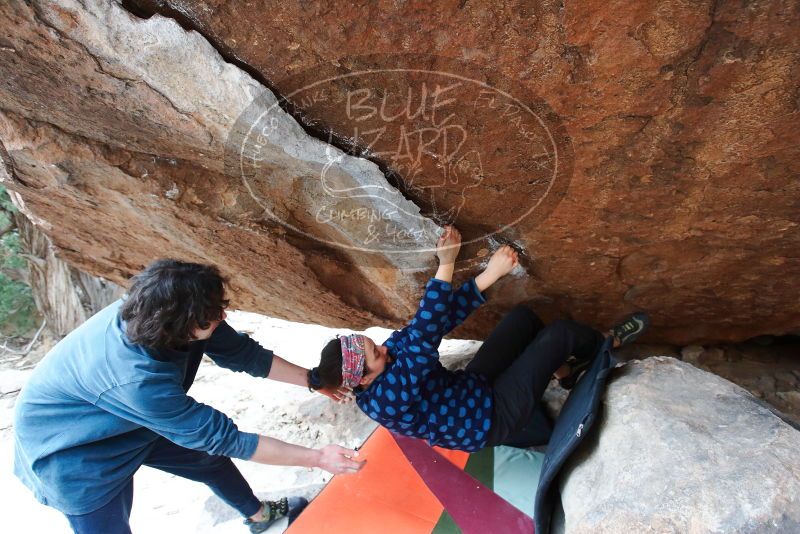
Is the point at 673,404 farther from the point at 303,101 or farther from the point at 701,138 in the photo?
the point at 303,101

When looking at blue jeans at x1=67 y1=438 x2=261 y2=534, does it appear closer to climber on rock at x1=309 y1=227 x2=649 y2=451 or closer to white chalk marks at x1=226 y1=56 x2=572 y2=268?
climber on rock at x1=309 y1=227 x2=649 y2=451

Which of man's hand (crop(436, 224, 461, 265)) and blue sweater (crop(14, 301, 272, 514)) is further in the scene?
man's hand (crop(436, 224, 461, 265))

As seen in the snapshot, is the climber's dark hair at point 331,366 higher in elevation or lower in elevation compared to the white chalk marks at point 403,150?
lower

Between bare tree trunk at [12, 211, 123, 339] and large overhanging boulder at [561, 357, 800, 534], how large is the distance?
551 cm

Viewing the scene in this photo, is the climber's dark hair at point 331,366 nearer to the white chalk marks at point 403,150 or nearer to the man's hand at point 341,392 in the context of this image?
the man's hand at point 341,392

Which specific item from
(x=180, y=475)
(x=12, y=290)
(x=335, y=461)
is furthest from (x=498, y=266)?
(x=12, y=290)

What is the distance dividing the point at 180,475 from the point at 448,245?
5.24 ft

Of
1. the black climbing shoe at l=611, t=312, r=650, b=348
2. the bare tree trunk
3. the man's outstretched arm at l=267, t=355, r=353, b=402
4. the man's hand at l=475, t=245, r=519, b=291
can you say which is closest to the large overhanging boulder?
the black climbing shoe at l=611, t=312, r=650, b=348

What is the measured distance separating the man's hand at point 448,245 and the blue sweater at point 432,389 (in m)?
0.13

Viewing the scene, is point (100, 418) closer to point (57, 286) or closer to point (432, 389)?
point (432, 389)

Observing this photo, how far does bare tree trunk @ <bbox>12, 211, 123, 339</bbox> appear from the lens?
5.40m

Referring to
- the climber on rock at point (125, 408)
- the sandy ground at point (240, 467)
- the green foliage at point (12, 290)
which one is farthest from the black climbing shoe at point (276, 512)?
the green foliage at point (12, 290)

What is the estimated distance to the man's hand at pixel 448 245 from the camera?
6.34ft

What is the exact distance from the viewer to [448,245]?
→ 1.97 m
